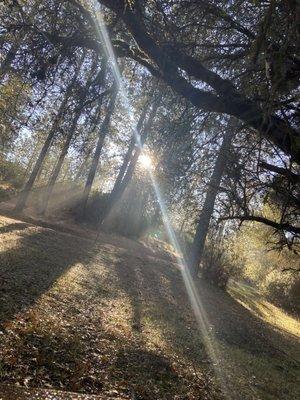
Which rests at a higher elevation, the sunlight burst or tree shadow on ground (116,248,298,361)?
the sunlight burst

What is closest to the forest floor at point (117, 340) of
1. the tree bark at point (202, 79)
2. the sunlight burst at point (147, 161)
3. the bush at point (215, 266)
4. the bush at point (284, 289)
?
the tree bark at point (202, 79)

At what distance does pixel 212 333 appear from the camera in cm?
865

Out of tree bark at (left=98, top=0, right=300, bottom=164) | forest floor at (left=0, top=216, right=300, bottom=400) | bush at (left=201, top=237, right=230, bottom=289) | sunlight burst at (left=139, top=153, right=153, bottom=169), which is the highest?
sunlight burst at (left=139, top=153, right=153, bottom=169)

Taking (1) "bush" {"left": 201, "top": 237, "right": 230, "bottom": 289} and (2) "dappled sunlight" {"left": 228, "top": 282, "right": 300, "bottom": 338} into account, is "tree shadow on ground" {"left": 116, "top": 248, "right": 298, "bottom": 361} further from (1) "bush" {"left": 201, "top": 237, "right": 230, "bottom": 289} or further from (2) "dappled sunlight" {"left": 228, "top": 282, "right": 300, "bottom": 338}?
(1) "bush" {"left": 201, "top": 237, "right": 230, "bottom": 289}

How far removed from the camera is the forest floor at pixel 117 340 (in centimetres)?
450

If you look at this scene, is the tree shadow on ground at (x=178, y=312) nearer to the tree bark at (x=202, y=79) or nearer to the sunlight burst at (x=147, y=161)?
the sunlight burst at (x=147, y=161)

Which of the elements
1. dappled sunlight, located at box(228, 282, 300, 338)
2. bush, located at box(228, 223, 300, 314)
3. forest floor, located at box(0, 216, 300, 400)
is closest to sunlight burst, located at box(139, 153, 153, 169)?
forest floor, located at box(0, 216, 300, 400)

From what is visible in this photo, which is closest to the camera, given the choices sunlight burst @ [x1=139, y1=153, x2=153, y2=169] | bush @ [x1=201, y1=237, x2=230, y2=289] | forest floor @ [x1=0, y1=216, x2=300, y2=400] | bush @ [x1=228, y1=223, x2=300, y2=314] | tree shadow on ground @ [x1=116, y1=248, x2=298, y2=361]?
forest floor @ [x1=0, y1=216, x2=300, y2=400]

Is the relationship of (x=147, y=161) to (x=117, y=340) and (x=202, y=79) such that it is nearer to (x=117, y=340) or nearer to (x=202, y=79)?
(x=117, y=340)

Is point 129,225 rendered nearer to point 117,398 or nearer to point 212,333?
point 212,333

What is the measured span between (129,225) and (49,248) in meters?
11.9

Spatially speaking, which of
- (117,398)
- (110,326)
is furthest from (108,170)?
(117,398)

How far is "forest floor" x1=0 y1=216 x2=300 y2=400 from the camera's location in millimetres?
4496

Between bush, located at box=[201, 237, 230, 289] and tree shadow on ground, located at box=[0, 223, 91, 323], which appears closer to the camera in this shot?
tree shadow on ground, located at box=[0, 223, 91, 323]
